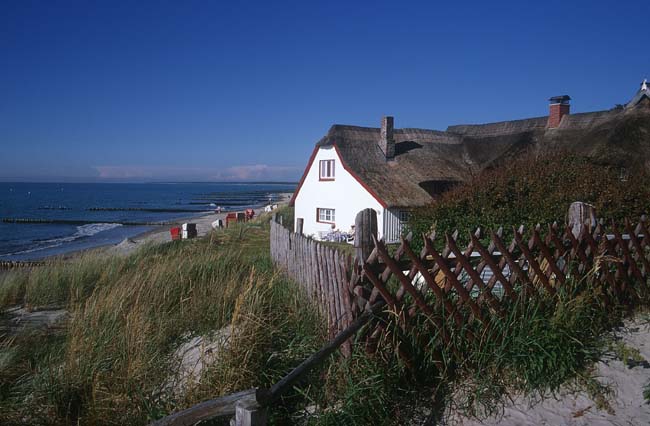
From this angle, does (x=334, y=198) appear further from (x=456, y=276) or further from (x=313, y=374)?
(x=313, y=374)

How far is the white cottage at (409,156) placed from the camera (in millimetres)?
21000

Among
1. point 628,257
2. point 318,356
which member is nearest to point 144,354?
point 318,356

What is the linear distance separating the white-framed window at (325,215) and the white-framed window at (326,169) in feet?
5.65

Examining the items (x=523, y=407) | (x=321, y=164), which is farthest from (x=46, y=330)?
(x=321, y=164)

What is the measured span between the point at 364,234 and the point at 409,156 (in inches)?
838

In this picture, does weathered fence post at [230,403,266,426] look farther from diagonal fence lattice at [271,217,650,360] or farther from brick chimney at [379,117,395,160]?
brick chimney at [379,117,395,160]

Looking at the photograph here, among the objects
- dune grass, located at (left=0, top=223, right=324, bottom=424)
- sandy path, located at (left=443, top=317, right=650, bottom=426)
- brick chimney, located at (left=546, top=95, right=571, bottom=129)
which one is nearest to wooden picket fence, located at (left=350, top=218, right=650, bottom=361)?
sandy path, located at (left=443, top=317, right=650, bottom=426)

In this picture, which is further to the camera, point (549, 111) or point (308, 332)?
point (549, 111)

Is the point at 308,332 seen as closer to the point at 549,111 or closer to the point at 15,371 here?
the point at 15,371

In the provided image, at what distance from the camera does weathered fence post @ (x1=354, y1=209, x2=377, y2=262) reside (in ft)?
12.4

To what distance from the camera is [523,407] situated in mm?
3547

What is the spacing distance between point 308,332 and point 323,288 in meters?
0.47

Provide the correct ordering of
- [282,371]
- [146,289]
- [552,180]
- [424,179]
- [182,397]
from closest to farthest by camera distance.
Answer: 1. [182,397]
2. [282,371]
3. [146,289]
4. [552,180]
5. [424,179]

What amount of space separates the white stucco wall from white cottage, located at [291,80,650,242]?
48 millimetres
